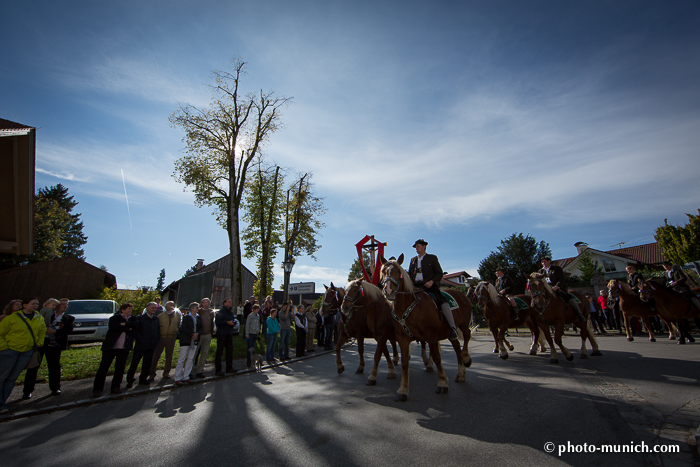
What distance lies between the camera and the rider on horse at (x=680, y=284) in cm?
958

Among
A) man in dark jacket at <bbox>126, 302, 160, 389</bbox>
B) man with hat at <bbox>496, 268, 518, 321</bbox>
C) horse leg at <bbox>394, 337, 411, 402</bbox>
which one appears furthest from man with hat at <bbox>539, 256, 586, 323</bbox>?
man in dark jacket at <bbox>126, 302, 160, 389</bbox>

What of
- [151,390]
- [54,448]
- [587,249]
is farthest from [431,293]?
[587,249]

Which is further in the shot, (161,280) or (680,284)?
(161,280)

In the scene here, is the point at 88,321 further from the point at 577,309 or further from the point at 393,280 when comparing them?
the point at 577,309

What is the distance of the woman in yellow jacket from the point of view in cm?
568

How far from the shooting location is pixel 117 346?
6996 millimetres

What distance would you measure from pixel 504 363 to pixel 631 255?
46948 millimetres

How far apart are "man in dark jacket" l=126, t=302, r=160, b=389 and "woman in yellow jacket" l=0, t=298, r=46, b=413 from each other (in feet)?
5.63

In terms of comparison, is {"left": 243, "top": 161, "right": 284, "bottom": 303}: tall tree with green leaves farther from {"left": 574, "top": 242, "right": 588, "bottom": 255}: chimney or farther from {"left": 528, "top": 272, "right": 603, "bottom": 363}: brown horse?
{"left": 574, "top": 242, "right": 588, "bottom": 255}: chimney

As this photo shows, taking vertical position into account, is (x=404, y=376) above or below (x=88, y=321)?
above

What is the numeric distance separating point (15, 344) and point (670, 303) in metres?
16.8

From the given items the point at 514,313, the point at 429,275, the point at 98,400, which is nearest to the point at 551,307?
→ the point at 514,313

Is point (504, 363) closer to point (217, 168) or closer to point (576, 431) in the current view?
point (576, 431)

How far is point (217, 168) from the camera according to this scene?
19.5 m
